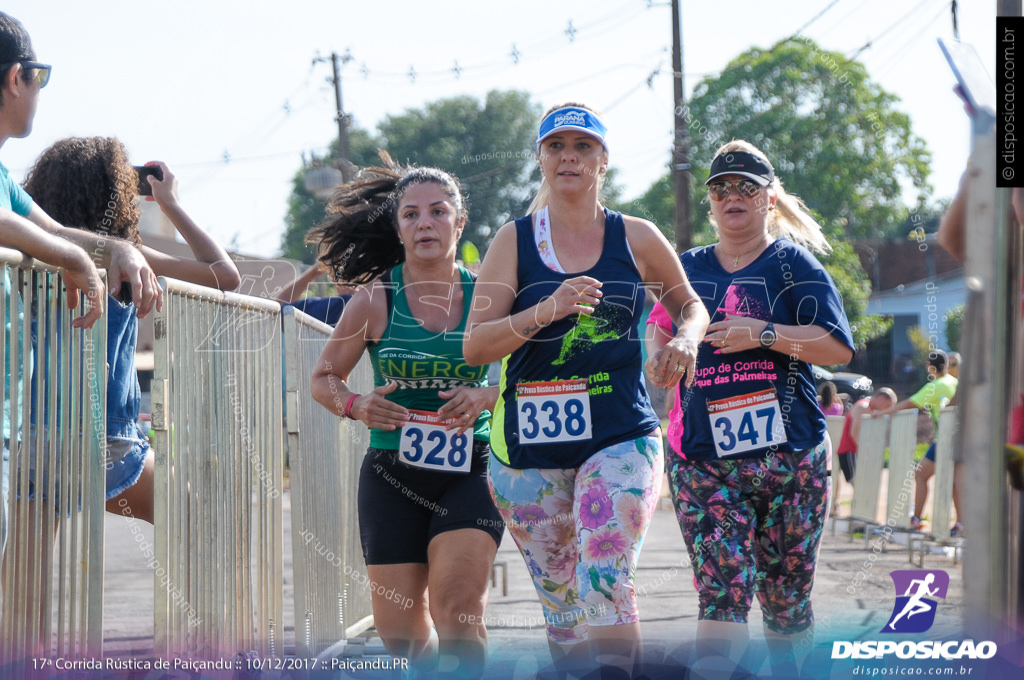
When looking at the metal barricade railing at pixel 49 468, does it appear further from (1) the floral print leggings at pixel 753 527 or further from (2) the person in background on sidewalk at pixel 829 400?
(2) the person in background on sidewalk at pixel 829 400

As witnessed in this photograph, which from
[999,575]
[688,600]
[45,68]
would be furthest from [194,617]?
[688,600]

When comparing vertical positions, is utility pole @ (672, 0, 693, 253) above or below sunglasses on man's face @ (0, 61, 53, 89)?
above

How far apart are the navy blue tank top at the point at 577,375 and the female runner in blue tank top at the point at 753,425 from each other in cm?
50

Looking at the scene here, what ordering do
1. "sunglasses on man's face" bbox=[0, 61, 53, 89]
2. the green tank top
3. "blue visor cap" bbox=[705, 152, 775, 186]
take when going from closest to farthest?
"sunglasses on man's face" bbox=[0, 61, 53, 89], "blue visor cap" bbox=[705, 152, 775, 186], the green tank top

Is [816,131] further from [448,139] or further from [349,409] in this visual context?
[349,409]

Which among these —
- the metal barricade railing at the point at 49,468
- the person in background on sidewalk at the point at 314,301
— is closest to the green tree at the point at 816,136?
the person in background on sidewalk at the point at 314,301

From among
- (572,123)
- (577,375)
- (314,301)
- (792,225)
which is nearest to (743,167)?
(792,225)

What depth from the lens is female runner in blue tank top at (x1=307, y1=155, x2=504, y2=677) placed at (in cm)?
405

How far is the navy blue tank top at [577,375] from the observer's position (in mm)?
3516

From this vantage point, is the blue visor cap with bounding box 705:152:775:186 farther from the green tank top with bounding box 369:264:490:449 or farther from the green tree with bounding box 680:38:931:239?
the green tree with bounding box 680:38:931:239

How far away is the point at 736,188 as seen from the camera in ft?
13.9

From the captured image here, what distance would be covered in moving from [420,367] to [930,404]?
707 cm

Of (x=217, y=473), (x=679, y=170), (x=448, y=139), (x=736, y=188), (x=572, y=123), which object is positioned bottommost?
(x=217, y=473)

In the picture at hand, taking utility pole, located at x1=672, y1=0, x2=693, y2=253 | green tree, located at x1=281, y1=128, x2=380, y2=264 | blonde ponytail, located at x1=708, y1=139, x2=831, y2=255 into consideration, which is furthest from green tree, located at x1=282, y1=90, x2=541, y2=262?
blonde ponytail, located at x1=708, y1=139, x2=831, y2=255
